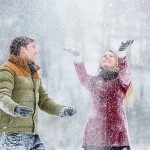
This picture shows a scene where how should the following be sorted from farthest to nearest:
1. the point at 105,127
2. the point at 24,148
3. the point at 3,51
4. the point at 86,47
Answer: the point at 86,47 → the point at 3,51 → the point at 105,127 → the point at 24,148

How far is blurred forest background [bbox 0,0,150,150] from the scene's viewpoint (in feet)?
30.0

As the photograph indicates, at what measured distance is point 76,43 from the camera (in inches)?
378

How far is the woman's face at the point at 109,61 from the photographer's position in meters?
4.96

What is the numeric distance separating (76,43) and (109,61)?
4.65 m

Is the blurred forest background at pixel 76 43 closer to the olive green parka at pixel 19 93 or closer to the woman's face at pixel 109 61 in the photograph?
the woman's face at pixel 109 61

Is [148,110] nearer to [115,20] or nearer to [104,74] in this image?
[115,20]

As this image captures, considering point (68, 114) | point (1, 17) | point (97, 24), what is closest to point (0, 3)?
point (1, 17)

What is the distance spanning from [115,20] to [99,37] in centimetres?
45

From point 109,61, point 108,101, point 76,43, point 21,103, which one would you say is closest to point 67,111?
point 21,103

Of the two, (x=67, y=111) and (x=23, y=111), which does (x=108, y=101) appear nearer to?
(x=67, y=111)

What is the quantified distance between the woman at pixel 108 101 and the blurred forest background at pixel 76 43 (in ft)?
12.5

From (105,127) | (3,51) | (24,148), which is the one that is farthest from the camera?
(3,51)

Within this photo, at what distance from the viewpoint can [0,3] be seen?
968cm

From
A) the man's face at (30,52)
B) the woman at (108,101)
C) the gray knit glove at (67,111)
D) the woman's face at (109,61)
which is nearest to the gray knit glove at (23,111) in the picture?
the gray knit glove at (67,111)
